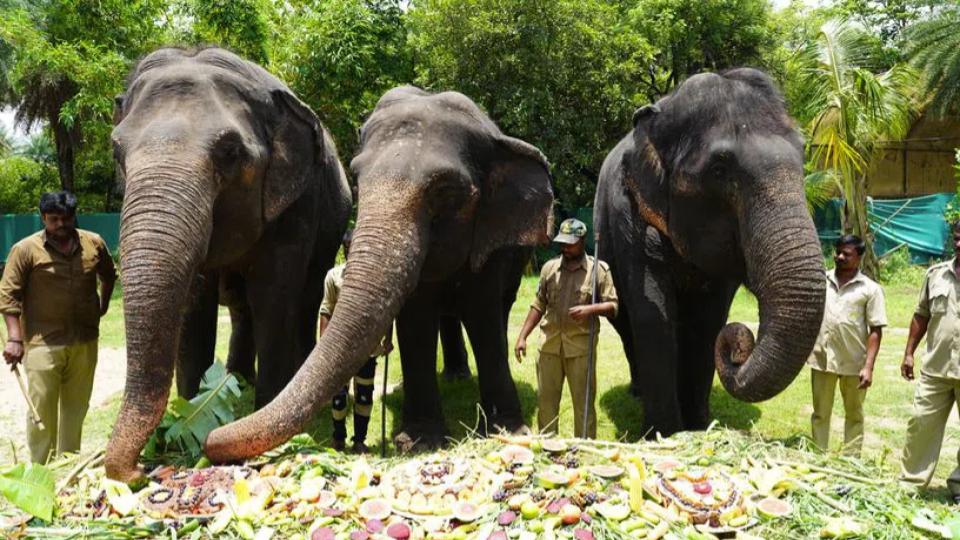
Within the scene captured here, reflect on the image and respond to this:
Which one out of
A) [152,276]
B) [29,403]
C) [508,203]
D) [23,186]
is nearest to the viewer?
[152,276]

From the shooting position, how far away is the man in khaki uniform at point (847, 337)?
547cm

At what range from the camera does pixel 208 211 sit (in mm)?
4359

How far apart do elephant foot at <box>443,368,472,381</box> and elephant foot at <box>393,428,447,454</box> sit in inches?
116

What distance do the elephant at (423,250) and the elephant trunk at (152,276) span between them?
38cm

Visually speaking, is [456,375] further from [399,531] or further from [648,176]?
[399,531]

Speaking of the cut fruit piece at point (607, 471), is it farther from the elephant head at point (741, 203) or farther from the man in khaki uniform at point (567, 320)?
the man in khaki uniform at point (567, 320)

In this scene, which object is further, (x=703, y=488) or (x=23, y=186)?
(x=23, y=186)

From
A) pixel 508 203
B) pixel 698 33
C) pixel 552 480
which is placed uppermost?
pixel 698 33

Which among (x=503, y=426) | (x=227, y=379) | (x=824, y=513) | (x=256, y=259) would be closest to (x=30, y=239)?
(x=256, y=259)

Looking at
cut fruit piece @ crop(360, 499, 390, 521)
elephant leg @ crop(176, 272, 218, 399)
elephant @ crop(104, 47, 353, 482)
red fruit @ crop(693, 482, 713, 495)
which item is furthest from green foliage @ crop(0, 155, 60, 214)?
red fruit @ crop(693, 482, 713, 495)

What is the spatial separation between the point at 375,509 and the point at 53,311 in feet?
10.2

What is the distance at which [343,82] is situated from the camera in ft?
54.4

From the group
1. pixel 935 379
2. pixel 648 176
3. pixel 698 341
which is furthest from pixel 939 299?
pixel 648 176

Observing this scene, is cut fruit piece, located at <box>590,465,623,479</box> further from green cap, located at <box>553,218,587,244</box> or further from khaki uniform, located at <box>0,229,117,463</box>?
khaki uniform, located at <box>0,229,117,463</box>
